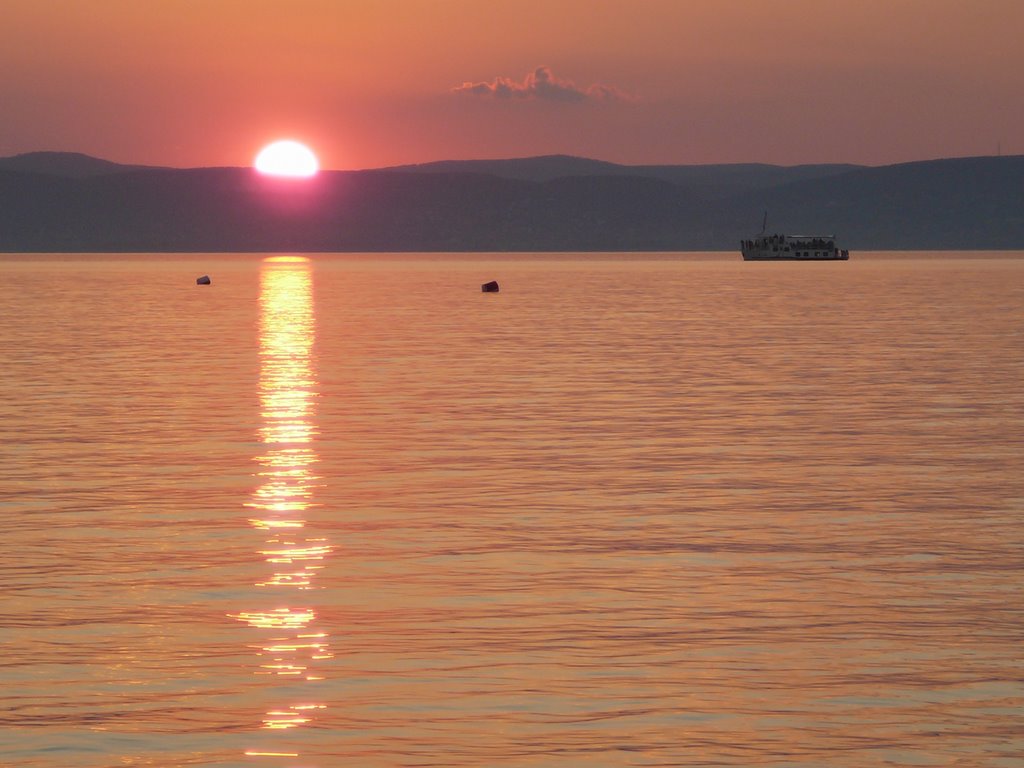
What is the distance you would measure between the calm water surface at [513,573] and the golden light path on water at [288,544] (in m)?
0.07

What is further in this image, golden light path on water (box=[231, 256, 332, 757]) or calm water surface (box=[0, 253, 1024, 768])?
golden light path on water (box=[231, 256, 332, 757])

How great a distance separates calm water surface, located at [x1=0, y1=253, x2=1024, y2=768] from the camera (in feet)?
43.6

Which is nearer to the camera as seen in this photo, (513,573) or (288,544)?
Result: (513,573)

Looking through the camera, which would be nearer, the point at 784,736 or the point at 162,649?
the point at 784,736

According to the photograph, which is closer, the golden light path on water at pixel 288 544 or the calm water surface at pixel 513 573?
the calm water surface at pixel 513 573

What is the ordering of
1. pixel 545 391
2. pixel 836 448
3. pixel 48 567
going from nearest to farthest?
pixel 48 567, pixel 836 448, pixel 545 391

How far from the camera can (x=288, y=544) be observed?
70.9ft

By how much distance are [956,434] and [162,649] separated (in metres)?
21.4

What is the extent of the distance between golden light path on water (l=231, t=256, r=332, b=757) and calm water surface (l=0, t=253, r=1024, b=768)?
7 cm

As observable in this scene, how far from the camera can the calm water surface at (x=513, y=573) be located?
1330 centimetres

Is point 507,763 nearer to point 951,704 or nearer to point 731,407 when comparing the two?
point 951,704

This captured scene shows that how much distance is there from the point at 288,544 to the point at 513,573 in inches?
140

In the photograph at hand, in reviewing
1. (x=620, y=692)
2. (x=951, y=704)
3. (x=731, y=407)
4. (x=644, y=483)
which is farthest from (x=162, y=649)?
(x=731, y=407)

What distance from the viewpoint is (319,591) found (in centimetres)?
1856
